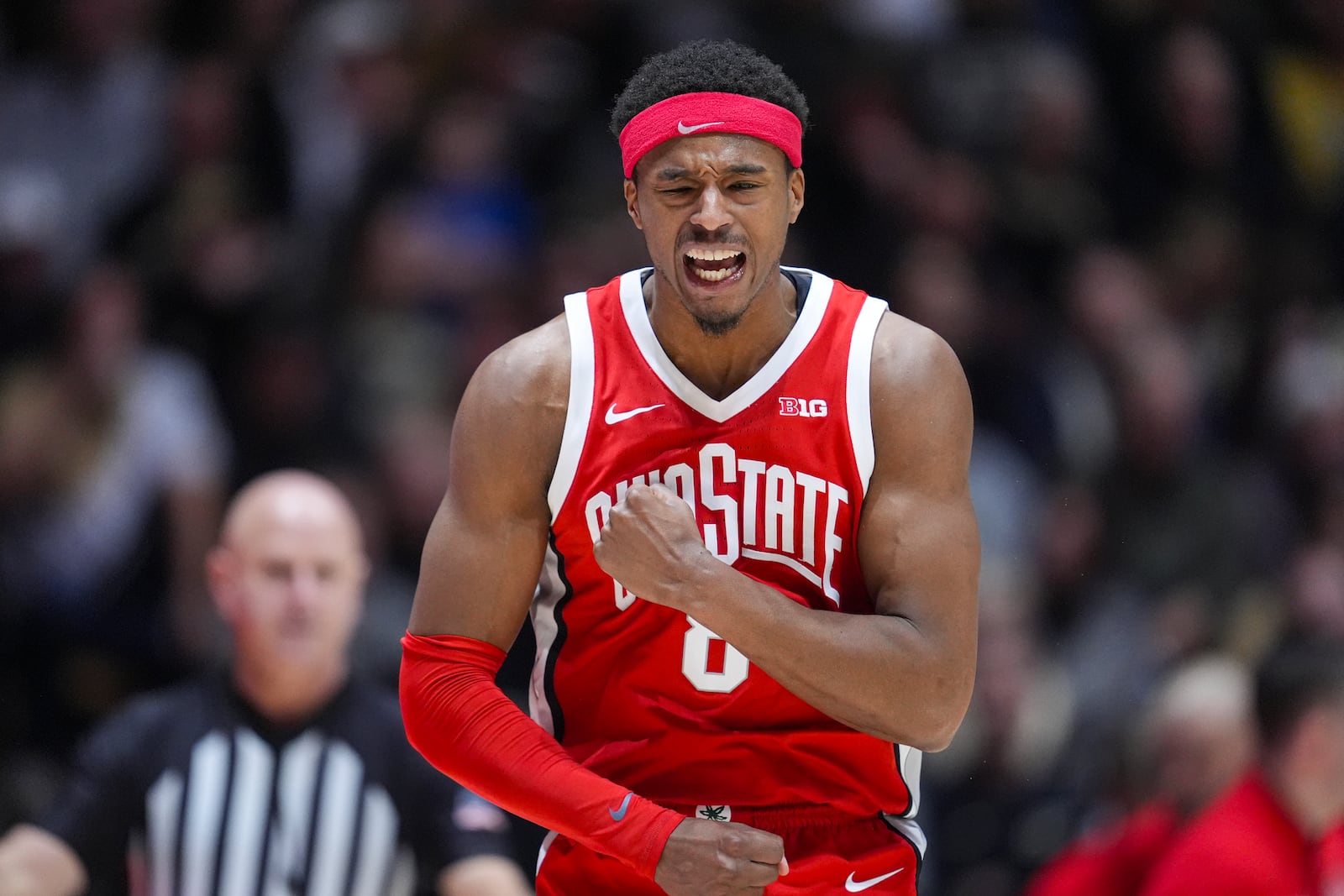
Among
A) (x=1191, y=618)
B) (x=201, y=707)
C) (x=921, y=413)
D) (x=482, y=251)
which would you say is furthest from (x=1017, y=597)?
(x=921, y=413)

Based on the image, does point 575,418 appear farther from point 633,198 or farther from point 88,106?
point 88,106

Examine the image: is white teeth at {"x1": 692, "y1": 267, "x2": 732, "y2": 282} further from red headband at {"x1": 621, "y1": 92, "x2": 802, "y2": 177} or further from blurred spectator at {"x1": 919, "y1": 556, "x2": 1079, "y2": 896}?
blurred spectator at {"x1": 919, "y1": 556, "x2": 1079, "y2": 896}

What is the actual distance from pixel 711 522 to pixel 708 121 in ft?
2.28

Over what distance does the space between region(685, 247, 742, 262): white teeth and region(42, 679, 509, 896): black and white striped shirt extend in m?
2.25

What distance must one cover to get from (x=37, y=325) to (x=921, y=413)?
15.5ft

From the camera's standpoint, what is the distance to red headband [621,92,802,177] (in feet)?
10.0

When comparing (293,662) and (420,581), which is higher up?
(420,581)

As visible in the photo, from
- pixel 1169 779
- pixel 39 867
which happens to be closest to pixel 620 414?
pixel 39 867

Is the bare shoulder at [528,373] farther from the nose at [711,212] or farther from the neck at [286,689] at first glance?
the neck at [286,689]

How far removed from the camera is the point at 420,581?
10.3 ft

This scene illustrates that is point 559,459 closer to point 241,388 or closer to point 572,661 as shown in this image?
point 572,661

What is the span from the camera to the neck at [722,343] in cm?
318

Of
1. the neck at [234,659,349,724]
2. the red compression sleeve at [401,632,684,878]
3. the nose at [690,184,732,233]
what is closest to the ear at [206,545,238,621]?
the neck at [234,659,349,724]

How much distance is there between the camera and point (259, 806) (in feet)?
16.3
